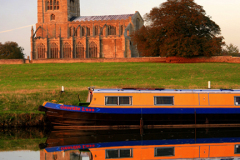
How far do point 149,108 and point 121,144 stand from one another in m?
3.99

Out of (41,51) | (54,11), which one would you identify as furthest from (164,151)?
(54,11)

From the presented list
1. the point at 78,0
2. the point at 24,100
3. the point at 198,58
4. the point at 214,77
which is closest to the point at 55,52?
the point at 78,0

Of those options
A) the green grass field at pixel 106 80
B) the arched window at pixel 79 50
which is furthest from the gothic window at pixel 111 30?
the green grass field at pixel 106 80

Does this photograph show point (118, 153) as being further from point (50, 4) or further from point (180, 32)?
point (50, 4)

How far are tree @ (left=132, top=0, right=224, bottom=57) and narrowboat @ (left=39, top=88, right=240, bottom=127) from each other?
34320mm

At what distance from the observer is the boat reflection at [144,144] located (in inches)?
583

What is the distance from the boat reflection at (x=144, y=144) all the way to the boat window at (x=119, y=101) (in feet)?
5.21

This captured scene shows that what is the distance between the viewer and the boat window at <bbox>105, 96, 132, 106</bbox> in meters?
19.7

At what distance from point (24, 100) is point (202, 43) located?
123 feet

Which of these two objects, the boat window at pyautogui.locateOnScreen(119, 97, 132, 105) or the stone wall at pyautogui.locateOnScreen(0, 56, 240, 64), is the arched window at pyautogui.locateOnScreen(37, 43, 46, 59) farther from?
the boat window at pyautogui.locateOnScreen(119, 97, 132, 105)

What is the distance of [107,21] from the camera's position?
302ft

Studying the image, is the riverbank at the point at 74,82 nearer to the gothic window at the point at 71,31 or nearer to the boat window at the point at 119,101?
the boat window at the point at 119,101

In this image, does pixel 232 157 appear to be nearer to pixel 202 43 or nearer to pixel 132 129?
pixel 132 129

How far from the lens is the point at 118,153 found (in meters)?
15.1
